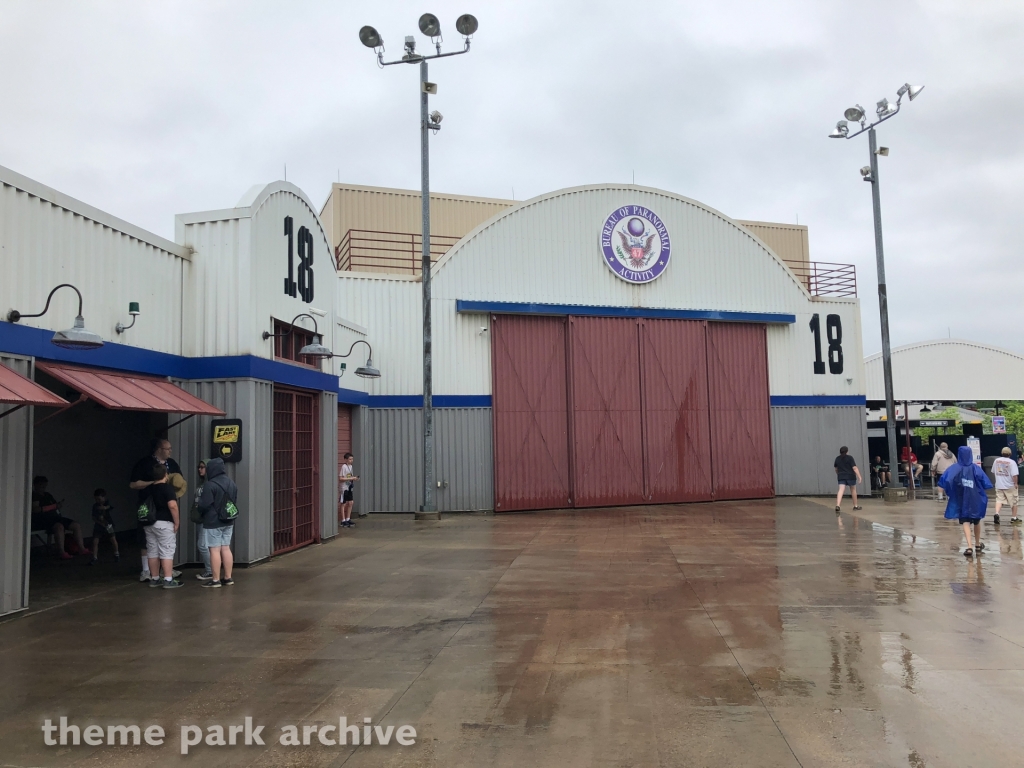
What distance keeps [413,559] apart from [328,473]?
324 centimetres

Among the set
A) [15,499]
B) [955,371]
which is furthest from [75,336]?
[955,371]

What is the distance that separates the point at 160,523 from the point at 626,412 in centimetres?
1337

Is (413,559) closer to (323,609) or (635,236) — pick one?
(323,609)

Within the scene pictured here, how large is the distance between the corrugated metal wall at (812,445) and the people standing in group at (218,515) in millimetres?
16792

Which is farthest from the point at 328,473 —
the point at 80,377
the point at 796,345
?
the point at 796,345

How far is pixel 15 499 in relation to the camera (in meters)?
7.91

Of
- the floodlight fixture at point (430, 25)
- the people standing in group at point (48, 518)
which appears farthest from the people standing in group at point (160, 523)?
the floodlight fixture at point (430, 25)

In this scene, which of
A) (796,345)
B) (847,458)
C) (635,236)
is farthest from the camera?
(796,345)

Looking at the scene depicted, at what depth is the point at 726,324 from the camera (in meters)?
21.9

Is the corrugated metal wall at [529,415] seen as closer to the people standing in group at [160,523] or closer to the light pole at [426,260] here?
the light pole at [426,260]

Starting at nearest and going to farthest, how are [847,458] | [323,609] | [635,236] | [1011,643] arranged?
[1011,643] → [323,609] → [847,458] → [635,236]

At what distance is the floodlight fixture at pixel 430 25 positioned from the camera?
53.7 feet

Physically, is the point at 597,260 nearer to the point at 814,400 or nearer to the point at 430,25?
the point at 430,25

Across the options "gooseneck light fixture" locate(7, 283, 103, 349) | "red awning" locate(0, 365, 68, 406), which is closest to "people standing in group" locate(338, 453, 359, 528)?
"gooseneck light fixture" locate(7, 283, 103, 349)
